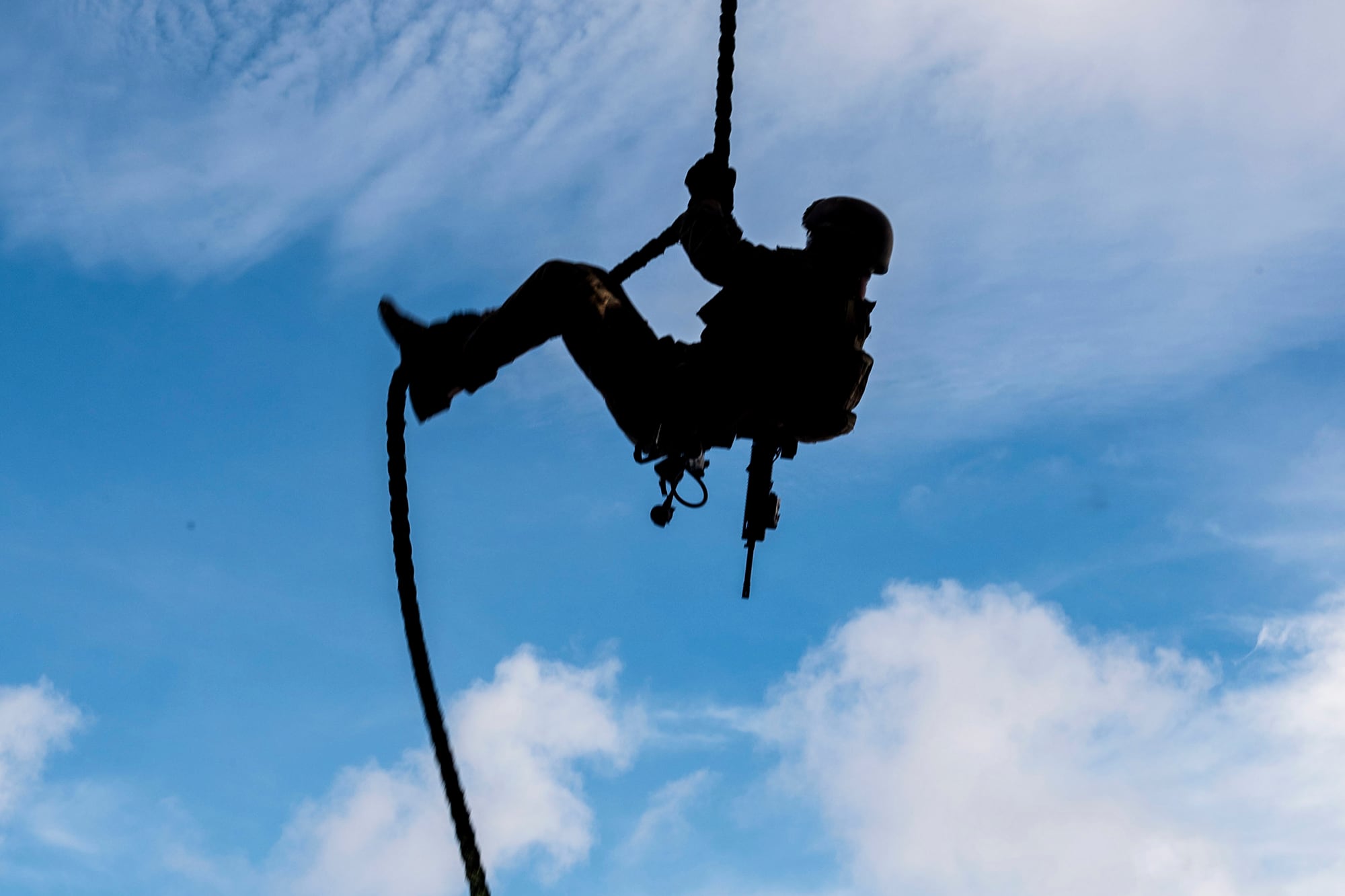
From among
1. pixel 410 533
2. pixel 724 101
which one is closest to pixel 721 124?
pixel 724 101

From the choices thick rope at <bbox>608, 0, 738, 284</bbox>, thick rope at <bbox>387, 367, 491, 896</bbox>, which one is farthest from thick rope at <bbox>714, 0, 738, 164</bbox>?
thick rope at <bbox>387, 367, 491, 896</bbox>

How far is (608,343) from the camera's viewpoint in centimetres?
679

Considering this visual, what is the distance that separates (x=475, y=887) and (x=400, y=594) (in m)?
1.44

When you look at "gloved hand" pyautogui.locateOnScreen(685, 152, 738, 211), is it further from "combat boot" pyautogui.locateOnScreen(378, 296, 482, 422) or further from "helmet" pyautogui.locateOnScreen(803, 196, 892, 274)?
"combat boot" pyautogui.locateOnScreen(378, 296, 482, 422)

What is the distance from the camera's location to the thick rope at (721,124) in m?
7.09

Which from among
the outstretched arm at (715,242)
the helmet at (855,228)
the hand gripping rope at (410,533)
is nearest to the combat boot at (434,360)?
the hand gripping rope at (410,533)

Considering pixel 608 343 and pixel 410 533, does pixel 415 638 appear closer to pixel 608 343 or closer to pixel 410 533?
Answer: pixel 410 533

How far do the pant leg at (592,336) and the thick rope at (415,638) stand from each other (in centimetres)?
56

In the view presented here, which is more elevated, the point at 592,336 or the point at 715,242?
the point at 715,242

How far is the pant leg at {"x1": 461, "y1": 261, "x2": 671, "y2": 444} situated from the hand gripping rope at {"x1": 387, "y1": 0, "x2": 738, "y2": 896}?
12.3 inches

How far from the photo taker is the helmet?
6.89m

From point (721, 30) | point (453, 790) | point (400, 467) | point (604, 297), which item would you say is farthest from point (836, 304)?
point (453, 790)

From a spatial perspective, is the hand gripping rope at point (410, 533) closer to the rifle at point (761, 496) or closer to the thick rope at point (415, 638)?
the thick rope at point (415, 638)

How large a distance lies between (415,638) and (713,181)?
2514mm
